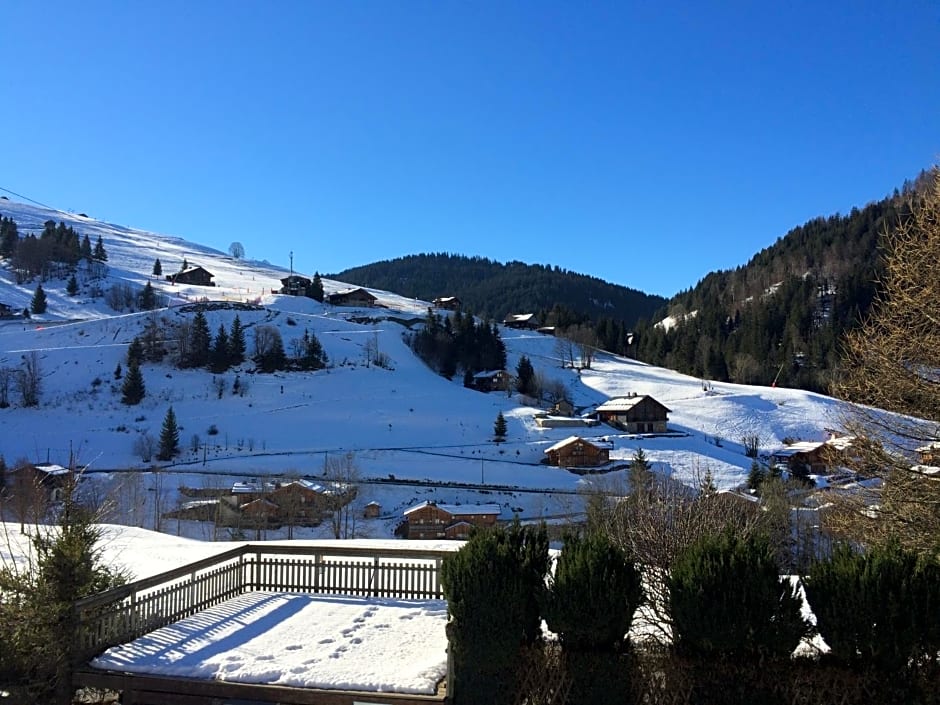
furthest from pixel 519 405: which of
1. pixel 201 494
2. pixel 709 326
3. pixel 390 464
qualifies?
pixel 709 326

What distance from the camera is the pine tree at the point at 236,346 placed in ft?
234

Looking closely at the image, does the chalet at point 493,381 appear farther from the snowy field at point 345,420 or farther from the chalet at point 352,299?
the chalet at point 352,299

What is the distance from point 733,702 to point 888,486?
17.2ft

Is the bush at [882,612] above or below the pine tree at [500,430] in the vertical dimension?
above

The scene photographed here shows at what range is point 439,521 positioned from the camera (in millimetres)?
37219

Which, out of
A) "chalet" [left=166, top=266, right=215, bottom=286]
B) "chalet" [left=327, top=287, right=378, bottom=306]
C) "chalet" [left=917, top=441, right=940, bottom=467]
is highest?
"chalet" [left=166, top=266, right=215, bottom=286]

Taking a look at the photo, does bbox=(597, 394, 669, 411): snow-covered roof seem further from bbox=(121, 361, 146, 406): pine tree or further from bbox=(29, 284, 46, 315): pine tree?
bbox=(29, 284, 46, 315): pine tree

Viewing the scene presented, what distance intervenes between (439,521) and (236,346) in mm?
42759

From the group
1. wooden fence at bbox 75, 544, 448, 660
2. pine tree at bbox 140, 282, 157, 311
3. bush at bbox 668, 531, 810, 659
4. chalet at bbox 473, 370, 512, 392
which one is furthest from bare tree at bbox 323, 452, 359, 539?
pine tree at bbox 140, 282, 157, 311

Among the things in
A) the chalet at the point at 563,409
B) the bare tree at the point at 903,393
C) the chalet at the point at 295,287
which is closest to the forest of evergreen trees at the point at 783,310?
the chalet at the point at 563,409

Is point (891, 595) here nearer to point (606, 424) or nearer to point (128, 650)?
point (128, 650)

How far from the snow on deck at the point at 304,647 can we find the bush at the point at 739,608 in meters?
3.07

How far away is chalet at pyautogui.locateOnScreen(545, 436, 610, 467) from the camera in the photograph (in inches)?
2036

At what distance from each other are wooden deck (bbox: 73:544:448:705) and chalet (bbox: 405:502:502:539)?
23.6m
